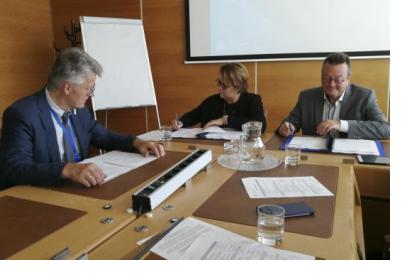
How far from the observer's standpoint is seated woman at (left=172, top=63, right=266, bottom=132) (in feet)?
8.07

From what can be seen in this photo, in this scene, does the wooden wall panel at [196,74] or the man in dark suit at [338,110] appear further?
the wooden wall panel at [196,74]

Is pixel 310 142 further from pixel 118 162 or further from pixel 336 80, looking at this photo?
pixel 118 162

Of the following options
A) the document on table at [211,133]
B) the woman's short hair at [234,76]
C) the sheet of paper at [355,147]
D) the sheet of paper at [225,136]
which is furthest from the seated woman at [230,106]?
the sheet of paper at [355,147]

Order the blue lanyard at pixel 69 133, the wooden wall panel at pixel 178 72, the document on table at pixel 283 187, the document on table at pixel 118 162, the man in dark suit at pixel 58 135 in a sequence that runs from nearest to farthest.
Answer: the document on table at pixel 283 187, the man in dark suit at pixel 58 135, the document on table at pixel 118 162, the blue lanyard at pixel 69 133, the wooden wall panel at pixel 178 72

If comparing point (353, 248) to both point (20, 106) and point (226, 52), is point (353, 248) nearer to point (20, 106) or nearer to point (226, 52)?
point (20, 106)

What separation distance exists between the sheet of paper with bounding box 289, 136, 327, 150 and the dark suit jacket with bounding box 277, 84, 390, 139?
17 cm

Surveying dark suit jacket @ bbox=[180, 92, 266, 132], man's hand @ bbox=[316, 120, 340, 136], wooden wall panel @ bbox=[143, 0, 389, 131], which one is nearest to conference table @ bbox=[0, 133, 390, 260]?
man's hand @ bbox=[316, 120, 340, 136]

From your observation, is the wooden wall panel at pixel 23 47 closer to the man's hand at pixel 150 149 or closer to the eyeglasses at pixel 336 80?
the man's hand at pixel 150 149

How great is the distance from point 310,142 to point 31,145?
4.71ft

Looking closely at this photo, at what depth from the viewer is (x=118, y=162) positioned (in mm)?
1586

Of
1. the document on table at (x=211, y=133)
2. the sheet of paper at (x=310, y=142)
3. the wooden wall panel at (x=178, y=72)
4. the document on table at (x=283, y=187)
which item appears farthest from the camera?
the wooden wall panel at (x=178, y=72)

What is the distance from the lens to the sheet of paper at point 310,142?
185 cm
